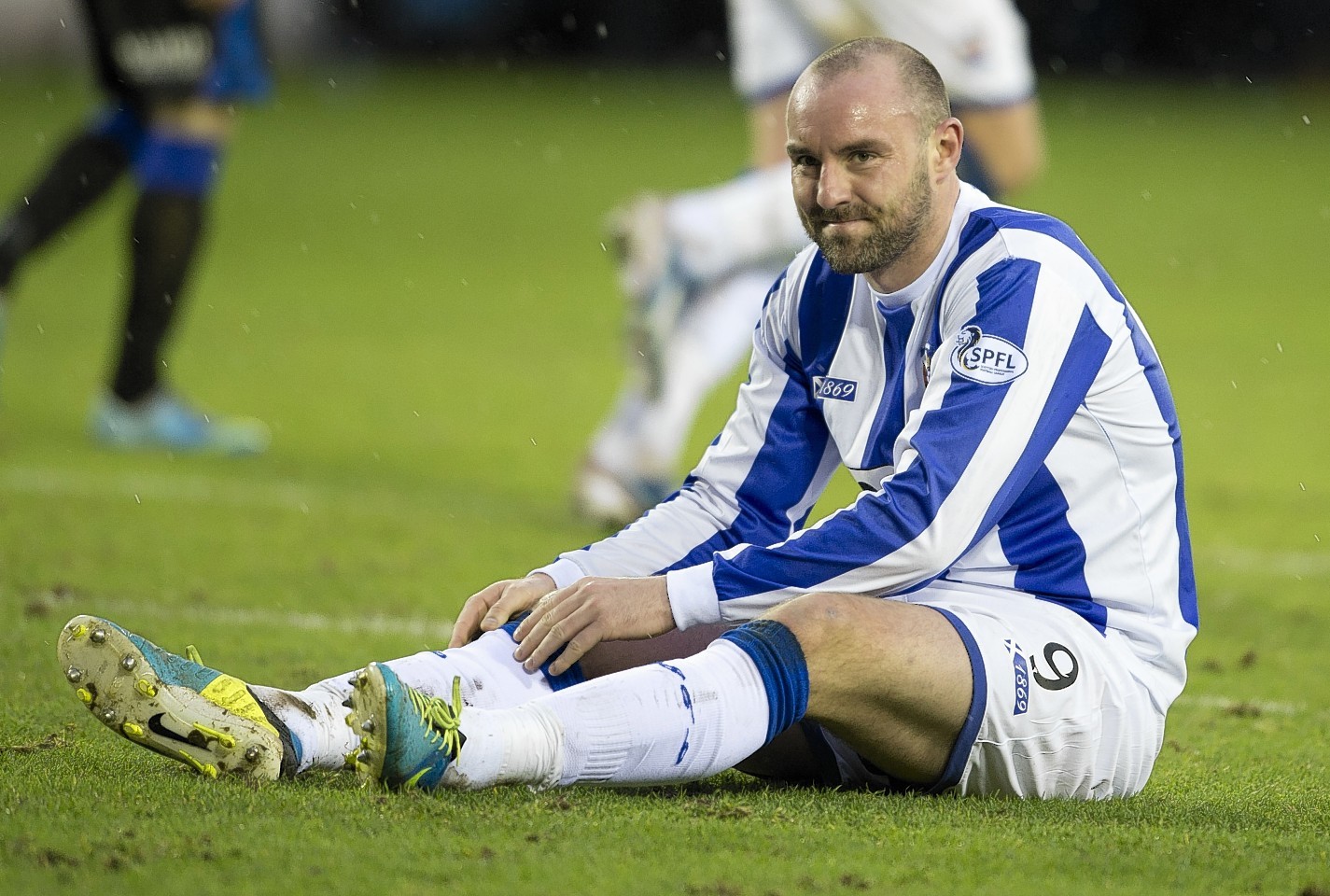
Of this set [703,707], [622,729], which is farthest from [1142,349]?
[622,729]

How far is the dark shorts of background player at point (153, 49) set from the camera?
20.1ft

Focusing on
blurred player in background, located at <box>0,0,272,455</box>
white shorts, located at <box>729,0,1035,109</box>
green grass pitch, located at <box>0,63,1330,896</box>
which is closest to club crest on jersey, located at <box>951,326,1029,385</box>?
green grass pitch, located at <box>0,63,1330,896</box>

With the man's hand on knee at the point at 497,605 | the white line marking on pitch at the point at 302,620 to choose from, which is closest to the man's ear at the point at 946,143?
the man's hand on knee at the point at 497,605

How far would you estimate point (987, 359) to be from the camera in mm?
2766

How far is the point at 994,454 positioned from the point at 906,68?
24.3 inches

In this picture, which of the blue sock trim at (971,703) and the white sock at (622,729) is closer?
the white sock at (622,729)

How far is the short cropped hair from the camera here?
2.88 metres

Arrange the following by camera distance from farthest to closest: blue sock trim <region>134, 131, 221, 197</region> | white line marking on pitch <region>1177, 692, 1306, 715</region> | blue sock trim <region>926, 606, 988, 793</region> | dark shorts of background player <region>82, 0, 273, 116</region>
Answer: blue sock trim <region>134, 131, 221, 197</region> < dark shorts of background player <region>82, 0, 273, 116</region> < white line marking on pitch <region>1177, 692, 1306, 715</region> < blue sock trim <region>926, 606, 988, 793</region>

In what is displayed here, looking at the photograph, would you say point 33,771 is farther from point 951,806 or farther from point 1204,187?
point 1204,187

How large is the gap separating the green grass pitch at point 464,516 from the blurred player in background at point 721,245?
0.89ft

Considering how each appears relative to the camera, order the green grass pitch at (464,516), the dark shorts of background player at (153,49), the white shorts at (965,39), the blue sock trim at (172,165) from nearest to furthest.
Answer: the green grass pitch at (464,516) < the white shorts at (965,39) < the dark shorts of background player at (153,49) < the blue sock trim at (172,165)

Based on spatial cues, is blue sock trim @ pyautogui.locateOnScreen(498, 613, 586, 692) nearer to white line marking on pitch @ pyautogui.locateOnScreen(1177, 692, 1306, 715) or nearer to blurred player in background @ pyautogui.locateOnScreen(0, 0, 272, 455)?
white line marking on pitch @ pyautogui.locateOnScreen(1177, 692, 1306, 715)

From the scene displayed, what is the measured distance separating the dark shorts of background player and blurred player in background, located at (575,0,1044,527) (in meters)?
1.74

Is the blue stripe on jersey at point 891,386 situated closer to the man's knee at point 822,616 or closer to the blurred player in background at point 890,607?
the blurred player in background at point 890,607
